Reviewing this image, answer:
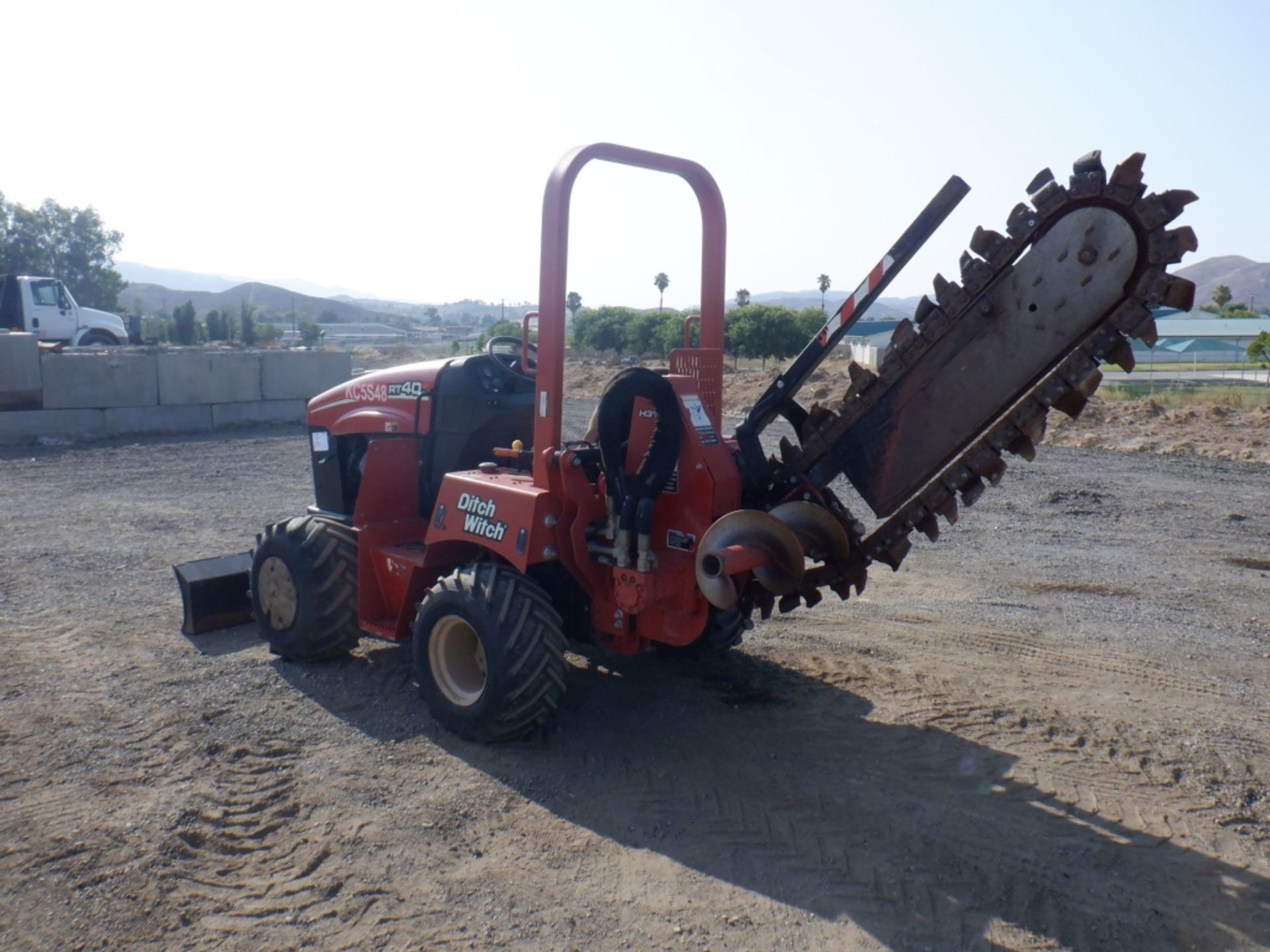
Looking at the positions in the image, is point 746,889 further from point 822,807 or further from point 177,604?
point 177,604

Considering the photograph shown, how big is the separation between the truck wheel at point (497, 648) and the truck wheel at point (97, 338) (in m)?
24.9

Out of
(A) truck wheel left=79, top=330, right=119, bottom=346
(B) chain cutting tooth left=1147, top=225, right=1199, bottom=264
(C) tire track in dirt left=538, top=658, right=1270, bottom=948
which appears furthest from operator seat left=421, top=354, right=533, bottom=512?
(A) truck wheel left=79, top=330, right=119, bottom=346

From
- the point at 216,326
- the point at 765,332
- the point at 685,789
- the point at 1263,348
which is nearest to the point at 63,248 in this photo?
the point at 216,326

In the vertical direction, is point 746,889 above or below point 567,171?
below

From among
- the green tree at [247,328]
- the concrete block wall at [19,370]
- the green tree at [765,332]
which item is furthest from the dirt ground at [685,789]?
the green tree at [247,328]

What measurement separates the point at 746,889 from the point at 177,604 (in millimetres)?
5721

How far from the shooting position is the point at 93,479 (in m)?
14.6

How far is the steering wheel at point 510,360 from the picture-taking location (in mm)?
6586

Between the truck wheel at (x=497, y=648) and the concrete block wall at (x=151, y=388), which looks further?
the concrete block wall at (x=151, y=388)

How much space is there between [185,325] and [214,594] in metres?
46.2

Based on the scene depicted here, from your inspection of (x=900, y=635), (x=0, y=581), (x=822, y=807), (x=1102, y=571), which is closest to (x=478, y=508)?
(x=822, y=807)

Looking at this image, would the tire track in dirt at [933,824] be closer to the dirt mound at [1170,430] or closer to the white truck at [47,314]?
the dirt mound at [1170,430]

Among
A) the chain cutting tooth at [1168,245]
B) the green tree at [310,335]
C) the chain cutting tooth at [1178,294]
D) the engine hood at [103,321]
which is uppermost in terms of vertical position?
the chain cutting tooth at [1168,245]

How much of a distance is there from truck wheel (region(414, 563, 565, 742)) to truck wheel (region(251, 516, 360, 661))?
121 centimetres
